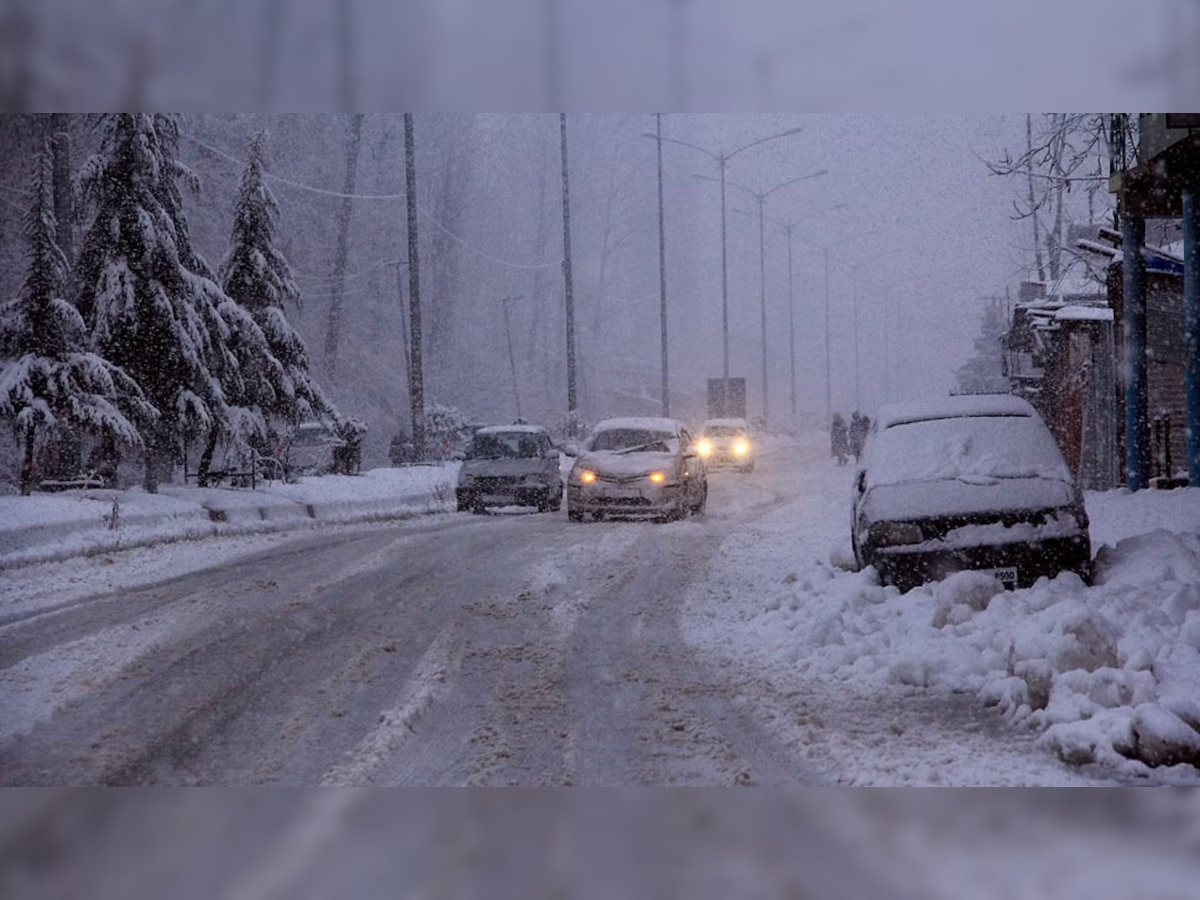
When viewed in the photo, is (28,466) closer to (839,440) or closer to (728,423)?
(839,440)

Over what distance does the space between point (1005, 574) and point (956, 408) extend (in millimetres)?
1197

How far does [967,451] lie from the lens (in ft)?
19.6

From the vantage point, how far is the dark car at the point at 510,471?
1198cm

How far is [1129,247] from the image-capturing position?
7914mm

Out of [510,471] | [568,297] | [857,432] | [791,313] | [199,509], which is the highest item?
[568,297]

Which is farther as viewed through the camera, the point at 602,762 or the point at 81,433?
the point at 81,433

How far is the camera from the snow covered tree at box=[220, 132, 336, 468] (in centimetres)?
818

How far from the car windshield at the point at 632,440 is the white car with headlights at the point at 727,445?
1.31 feet

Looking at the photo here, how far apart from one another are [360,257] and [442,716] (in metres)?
4.72

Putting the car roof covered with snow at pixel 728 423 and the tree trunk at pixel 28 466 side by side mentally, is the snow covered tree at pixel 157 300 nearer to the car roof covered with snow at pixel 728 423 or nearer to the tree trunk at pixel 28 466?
the tree trunk at pixel 28 466

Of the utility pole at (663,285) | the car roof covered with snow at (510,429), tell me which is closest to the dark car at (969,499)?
the utility pole at (663,285)

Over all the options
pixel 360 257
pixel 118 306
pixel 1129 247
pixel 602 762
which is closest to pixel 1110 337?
pixel 1129 247

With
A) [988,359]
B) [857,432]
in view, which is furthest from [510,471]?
[988,359]
